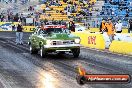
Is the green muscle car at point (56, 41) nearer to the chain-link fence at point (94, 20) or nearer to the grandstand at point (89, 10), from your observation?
the chain-link fence at point (94, 20)

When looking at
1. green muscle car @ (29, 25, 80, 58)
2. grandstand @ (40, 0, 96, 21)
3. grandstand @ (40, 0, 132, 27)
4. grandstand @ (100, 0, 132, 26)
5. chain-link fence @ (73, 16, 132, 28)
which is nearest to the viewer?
green muscle car @ (29, 25, 80, 58)

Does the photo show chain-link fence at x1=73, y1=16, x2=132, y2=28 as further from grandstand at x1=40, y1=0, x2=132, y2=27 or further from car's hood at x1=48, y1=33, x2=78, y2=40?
car's hood at x1=48, y1=33, x2=78, y2=40

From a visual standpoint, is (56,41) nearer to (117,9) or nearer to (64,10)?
(117,9)

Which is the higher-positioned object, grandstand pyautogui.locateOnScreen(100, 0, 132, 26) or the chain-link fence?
grandstand pyautogui.locateOnScreen(100, 0, 132, 26)

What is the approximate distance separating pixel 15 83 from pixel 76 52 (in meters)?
8.04

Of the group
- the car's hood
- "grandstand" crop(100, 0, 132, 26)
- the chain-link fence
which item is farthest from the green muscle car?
"grandstand" crop(100, 0, 132, 26)

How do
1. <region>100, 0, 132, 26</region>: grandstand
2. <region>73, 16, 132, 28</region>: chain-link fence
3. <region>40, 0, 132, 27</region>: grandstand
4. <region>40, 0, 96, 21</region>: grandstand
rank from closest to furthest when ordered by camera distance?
<region>73, 16, 132, 28</region>: chain-link fence, <region>100, 0, 132, 26</region>: grandstand, <region>40, 0, 132, 27</region>: grandstand, <region>40, 0, 96, 21</region>: grandstand

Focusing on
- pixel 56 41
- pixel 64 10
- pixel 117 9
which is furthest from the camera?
pixel 64 10

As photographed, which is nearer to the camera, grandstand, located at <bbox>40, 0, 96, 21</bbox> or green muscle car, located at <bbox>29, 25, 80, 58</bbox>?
green muscle car, located at <bbox>29, 25, 80, 58</bbox>

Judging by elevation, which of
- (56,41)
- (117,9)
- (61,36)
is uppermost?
(117,9)

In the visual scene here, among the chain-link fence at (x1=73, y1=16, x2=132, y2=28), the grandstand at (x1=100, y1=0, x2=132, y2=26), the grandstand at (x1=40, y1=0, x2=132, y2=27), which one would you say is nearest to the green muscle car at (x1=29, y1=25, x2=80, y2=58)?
the chain-link fence at (x1=73, y1=16, x2=132, y2=28)

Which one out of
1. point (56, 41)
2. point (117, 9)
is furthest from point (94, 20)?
point (56, 41)

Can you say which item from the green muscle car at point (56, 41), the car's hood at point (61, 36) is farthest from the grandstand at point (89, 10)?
the car's hood at point (61, 36)

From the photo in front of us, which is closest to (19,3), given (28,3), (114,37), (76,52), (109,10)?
(28,3)
